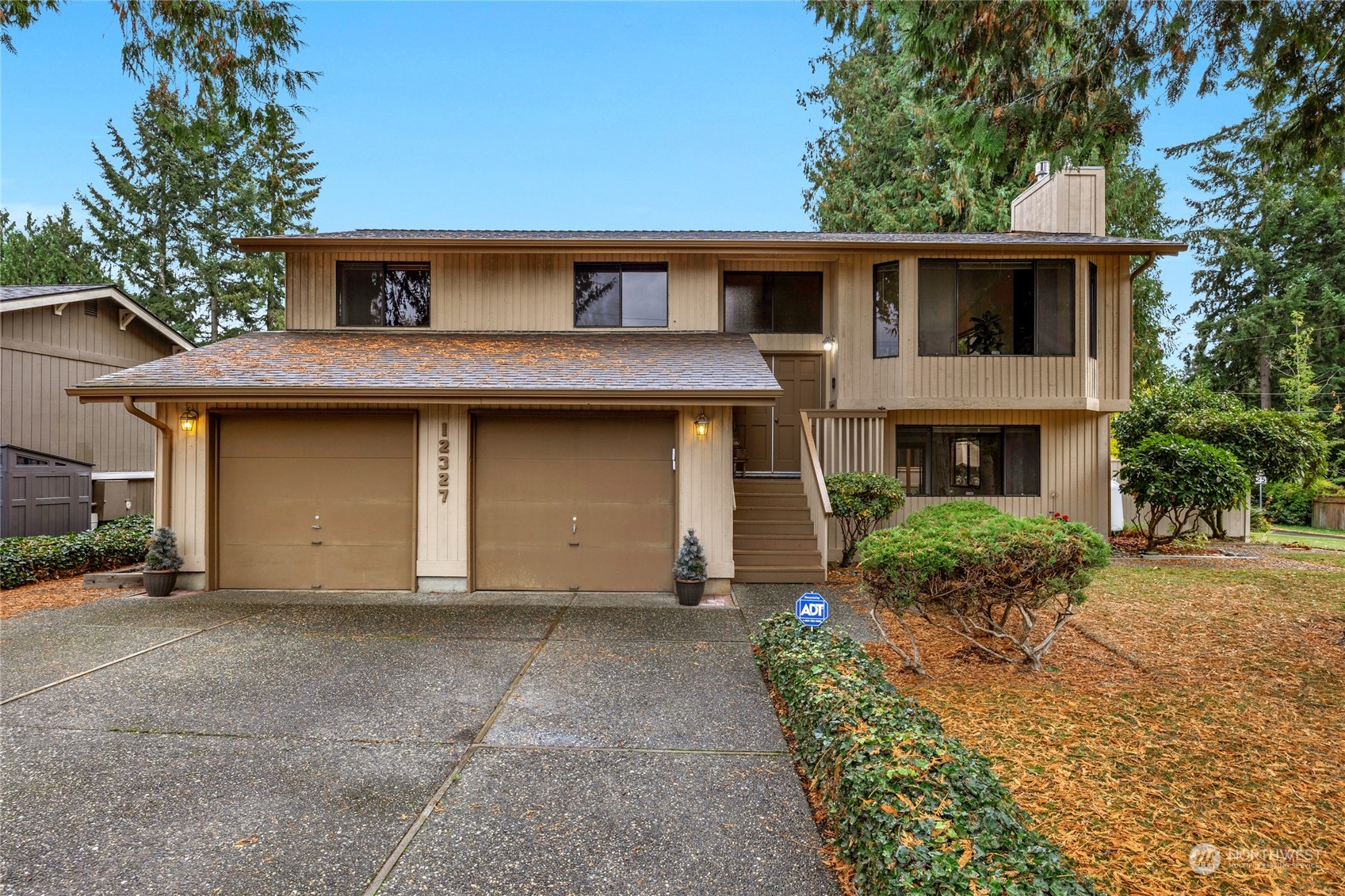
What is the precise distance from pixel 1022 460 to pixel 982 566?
7347 mm

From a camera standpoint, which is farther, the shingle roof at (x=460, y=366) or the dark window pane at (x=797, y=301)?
the dark window pane at (x=797, y=301)

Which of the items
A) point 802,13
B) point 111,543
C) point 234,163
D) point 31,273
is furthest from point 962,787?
point 31,273

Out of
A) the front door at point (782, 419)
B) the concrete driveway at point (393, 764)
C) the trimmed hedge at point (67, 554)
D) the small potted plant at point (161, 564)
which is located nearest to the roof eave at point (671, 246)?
the front door at point (782, 419)

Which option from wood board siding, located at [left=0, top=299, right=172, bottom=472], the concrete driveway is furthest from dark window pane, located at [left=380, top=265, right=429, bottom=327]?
wood board siding, located at [left=0, top=299, right=172, bottom=472]

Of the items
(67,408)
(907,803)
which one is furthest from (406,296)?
(907,803)

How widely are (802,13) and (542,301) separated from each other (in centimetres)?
543

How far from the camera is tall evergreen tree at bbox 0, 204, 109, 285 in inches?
933

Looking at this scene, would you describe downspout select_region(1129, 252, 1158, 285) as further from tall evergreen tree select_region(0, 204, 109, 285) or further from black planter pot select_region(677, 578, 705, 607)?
tall evergreen tree select_region(0, 204, 109, 285)

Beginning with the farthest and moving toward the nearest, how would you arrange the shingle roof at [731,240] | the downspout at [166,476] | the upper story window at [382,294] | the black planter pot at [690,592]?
the upper story window at [382,294] → the shingle roof at [731,240] → the downspout at [166,476] → the black planter pot at [690,592]

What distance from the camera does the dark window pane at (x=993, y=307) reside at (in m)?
9.84

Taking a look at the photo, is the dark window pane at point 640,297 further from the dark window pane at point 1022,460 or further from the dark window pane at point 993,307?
the dark window pane at point 1022,460

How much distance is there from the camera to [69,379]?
39.2ft

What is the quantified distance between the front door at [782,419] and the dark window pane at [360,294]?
243 inches

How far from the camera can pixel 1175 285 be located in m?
30.2
